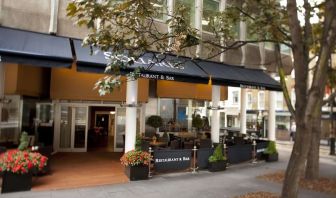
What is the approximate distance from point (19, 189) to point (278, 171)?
9.20 metres

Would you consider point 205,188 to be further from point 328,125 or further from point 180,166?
point 328,125

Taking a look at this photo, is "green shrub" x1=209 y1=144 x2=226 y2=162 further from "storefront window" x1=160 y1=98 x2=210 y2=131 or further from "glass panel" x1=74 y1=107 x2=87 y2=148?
"glass panel" x1=74 y1=107 x2=87 y2=148

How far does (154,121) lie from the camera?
17781 mm

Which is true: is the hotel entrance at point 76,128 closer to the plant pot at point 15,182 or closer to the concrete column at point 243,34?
the concrete column at point 243,34

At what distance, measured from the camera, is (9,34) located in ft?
31.6

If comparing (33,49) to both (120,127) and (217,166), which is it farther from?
(120,127)

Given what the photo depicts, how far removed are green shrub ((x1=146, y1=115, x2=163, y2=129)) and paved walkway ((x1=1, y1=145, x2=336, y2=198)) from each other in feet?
20.5

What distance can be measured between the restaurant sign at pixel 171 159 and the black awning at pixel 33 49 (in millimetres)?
4299

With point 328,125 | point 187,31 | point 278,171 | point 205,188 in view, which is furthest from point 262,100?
point 187,31

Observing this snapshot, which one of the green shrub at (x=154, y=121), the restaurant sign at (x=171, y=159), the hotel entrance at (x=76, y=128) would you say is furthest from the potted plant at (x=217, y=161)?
the hotel entrance at (x=76, y=128)

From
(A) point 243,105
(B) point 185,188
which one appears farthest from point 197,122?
(B) point 185,188

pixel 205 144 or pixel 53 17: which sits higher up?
pixel 53 17

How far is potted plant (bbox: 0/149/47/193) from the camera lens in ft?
27.5

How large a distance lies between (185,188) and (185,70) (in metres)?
4.63
